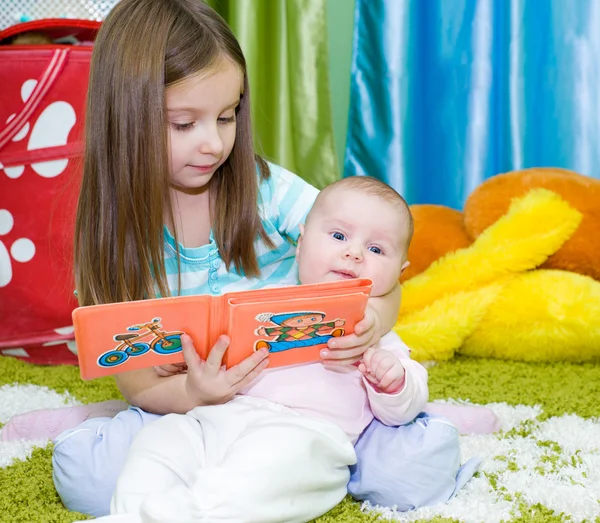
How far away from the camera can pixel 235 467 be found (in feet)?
2.80

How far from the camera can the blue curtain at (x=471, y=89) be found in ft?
6.59

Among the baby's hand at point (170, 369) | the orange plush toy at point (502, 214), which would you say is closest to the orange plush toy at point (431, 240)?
the orange plush toy at point (502, 214)

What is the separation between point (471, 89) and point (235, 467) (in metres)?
1.45

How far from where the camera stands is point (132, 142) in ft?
3.55

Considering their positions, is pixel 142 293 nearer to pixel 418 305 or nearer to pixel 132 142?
pixel 132 142

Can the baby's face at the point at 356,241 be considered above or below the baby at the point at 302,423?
above

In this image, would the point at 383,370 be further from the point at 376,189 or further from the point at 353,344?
the point at 376,189

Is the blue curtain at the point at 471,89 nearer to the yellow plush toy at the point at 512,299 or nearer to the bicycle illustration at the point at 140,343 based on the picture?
the yellow plush toy at the point at 512,299

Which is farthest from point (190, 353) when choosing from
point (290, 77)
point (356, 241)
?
point (290, 77)

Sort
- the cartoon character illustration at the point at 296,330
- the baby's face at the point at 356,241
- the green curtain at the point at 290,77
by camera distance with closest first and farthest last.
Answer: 1. the cartoon character illustration at the point at 296,330
2. the baby's face at the point at 356,241
3. the green curtain at the point at 290,77

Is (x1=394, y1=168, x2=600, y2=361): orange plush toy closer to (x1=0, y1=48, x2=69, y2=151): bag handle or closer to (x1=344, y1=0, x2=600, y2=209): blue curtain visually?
(x1=344, y1=0, x2=600, y2=209): blue curtain

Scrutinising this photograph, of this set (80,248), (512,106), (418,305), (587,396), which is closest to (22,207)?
(80,248)

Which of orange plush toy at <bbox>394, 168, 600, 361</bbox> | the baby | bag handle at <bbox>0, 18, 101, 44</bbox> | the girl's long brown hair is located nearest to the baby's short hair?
the baby

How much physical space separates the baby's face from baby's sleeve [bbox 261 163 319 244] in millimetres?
212
